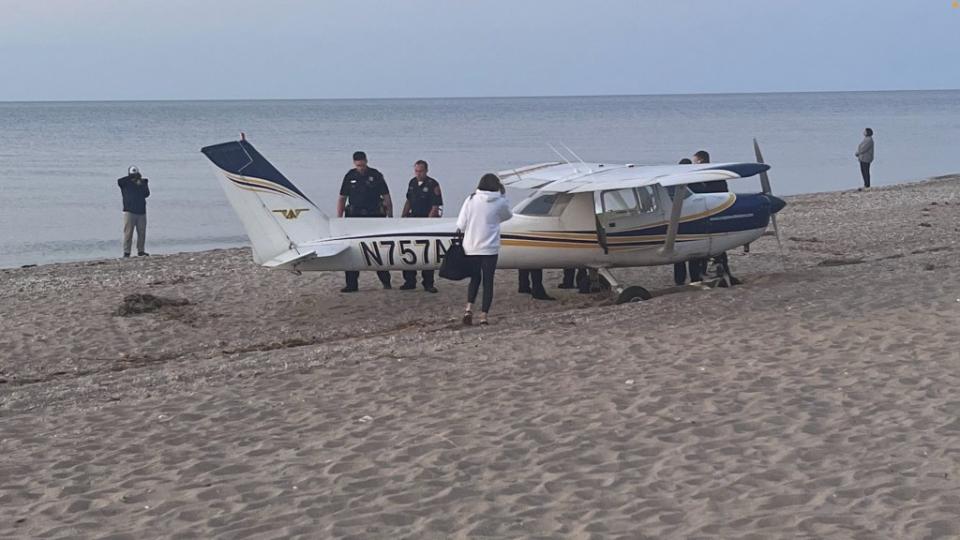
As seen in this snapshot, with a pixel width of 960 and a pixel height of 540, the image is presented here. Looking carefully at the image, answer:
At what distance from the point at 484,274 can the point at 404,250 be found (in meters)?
1.29

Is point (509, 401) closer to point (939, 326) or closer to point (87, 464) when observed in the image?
point (87, 464)

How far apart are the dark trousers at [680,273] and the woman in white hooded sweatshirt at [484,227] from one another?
3179 mm

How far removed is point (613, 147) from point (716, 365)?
5390 centimetres

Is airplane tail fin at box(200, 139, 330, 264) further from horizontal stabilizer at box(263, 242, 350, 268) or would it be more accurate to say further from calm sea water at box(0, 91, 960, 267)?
calm sea water at box(0, 91, 960, 267)

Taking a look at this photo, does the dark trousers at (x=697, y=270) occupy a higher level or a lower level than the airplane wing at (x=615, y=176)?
lower

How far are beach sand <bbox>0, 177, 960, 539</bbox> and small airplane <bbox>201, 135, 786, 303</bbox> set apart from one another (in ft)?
2.25

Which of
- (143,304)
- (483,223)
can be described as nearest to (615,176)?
(483,223)

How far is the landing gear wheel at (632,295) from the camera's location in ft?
41.5

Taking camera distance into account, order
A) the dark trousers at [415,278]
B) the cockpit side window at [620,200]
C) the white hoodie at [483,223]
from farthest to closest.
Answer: the dark trousers at [415,278] → the cockpit side window at [620,200] → the white hoodie at [483,223]

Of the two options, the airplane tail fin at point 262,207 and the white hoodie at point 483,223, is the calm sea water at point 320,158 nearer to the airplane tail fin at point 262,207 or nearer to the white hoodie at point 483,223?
the airplane tail fin at point 262,207

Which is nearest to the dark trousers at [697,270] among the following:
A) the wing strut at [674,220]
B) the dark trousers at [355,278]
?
the wing strut at [674,220]

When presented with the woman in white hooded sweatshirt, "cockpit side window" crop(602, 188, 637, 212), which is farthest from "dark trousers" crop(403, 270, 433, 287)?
the woman in white hooded sweatshirt

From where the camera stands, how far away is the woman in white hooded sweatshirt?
1135 centimetres

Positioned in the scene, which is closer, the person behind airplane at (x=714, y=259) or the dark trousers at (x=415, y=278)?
the person behind airplane at (x=714, y=259)
